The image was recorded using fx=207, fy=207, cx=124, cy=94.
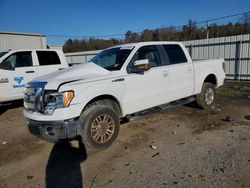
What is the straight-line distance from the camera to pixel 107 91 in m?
3.99

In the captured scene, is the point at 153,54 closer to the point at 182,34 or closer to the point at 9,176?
the point at 9,176

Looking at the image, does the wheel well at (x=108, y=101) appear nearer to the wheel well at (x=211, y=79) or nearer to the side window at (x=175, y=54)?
the side window at (x=175, y=54)

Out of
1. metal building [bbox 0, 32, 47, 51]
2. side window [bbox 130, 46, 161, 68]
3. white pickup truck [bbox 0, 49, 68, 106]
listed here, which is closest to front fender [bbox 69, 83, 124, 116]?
side window [bbox 130, 46, 161, 68]

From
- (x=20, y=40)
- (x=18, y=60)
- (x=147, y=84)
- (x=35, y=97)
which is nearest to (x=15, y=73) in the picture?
(x=18, y=60)

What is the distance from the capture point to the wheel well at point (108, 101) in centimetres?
402

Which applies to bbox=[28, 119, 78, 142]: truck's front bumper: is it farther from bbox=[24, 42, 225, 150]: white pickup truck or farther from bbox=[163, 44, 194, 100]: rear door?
bbox=[163, 44, 194, 100]: rear door

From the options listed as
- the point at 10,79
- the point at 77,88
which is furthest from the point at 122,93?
the point at 10,79

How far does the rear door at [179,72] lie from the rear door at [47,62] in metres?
4.73

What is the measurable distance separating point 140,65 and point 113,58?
890 mm

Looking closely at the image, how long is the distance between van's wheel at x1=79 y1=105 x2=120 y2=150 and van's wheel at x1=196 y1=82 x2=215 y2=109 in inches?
125

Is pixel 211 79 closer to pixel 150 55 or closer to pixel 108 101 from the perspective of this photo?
pixel 150 55

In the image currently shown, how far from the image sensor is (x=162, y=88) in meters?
4.98

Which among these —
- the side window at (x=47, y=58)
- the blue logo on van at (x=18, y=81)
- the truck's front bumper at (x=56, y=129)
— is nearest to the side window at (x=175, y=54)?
the truck's front bumper at (x=56, y=129)

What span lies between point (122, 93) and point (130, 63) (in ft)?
2.29
